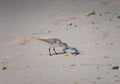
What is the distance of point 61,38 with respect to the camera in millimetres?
6449

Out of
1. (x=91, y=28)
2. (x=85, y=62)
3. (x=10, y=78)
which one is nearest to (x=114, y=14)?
(x=91, y=28)

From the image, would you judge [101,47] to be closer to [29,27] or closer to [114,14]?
[114,14]

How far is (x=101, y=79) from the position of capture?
392cm

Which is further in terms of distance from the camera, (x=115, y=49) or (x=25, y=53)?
(x=25, y=53)

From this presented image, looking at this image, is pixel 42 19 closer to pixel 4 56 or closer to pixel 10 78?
pixel 4 56

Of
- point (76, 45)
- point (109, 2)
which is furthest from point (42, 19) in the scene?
point (76, 45)

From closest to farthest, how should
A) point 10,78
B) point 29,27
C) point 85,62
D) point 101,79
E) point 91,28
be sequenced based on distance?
point 101,79 < point 10,78 < point 85,62 < point 91,28 < point 29,27

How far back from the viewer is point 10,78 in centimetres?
435

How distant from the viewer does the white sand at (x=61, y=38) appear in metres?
4.25

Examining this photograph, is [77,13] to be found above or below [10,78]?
above

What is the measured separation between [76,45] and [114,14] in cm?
195

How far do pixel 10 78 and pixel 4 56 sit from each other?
1.42m

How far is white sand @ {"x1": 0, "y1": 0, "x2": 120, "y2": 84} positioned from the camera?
4250 mm

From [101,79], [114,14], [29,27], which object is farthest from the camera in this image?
[29,27]
